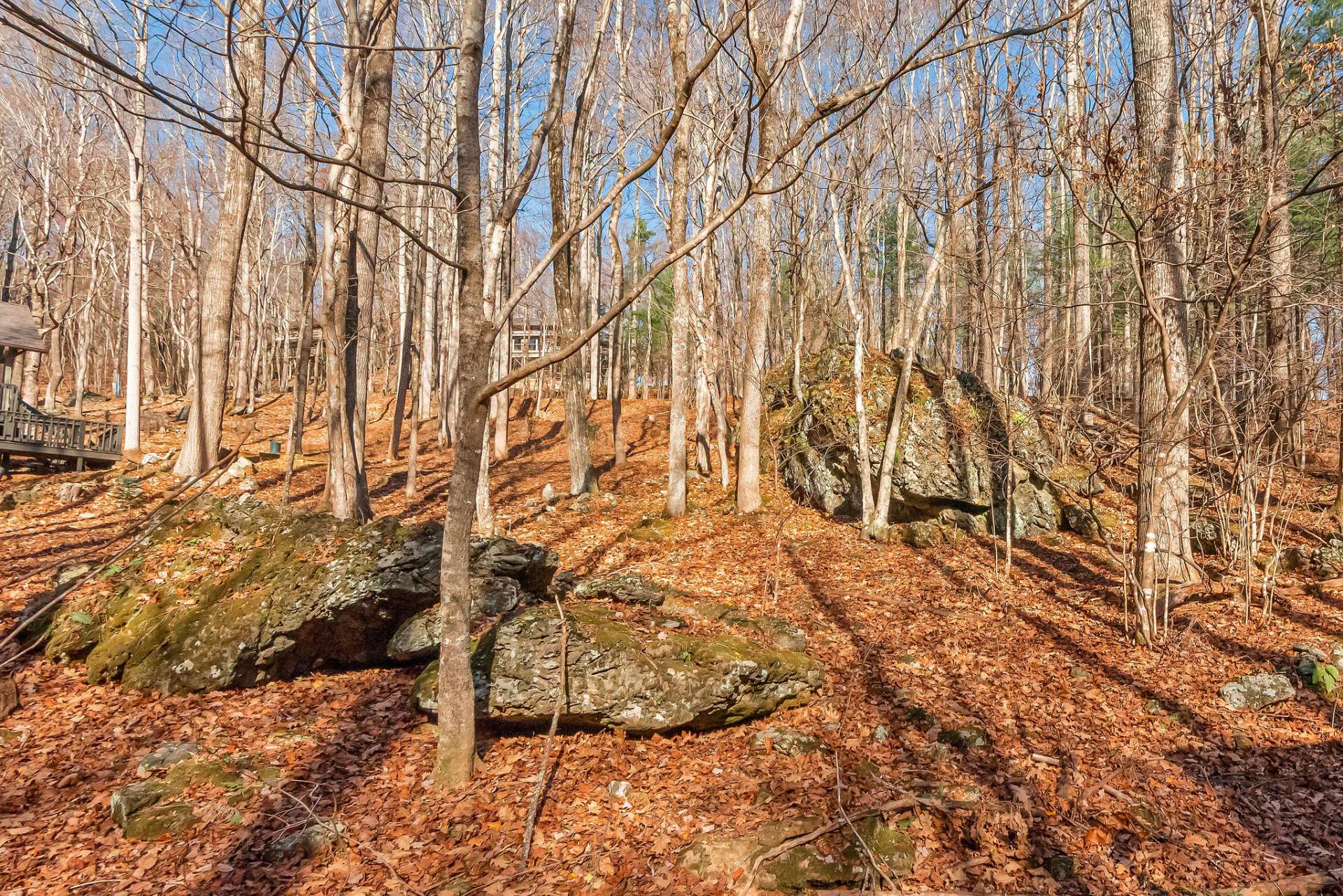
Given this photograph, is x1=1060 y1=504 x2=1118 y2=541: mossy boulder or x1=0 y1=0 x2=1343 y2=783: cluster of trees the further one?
x1=1060 y1=504 x2=1118 y2=541: mossy boulder

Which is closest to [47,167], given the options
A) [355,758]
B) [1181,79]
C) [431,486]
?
[431,486]

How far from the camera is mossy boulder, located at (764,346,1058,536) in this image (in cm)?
1141

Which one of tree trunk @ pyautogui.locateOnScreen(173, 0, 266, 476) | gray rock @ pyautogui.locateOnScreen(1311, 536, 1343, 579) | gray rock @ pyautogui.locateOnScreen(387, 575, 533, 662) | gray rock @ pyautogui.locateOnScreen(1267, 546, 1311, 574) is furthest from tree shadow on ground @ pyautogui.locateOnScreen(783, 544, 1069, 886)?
tree trunk @ pyautogui.locateOnScreen(173, 0, 266, 476)

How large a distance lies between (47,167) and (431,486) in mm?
15682

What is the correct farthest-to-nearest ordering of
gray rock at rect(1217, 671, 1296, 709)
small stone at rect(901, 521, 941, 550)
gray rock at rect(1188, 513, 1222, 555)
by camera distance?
small stone at rect(901, 521, 941, 550)
gray rock at rect(1188, 513, 1222, 555)
gray rock at rect(1217, 671, 1296, 709)

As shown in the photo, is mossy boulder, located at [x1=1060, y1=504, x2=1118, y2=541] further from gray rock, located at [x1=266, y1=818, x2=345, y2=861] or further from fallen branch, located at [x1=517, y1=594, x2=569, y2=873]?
gray rock, located at [x1=266, y1=818, x2=345, y2=861]

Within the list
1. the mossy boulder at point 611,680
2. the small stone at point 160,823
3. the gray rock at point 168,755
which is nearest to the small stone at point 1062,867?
the mossy boulder at point 611,680

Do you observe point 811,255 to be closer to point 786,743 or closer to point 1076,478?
point 1076,478

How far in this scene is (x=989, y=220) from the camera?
41.2ft

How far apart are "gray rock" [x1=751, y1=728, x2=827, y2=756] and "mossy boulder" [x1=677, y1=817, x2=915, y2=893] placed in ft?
2.75

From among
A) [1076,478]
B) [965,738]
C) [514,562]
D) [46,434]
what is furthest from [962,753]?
[46,434]

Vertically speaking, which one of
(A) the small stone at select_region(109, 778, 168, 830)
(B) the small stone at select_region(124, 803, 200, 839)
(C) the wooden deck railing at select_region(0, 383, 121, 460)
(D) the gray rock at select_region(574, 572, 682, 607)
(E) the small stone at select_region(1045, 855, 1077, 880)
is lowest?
(E) the small stone at select_region(1045, 855, 1077, 880)

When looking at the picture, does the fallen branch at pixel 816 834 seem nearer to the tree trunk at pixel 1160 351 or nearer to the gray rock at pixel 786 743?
the gray rock at pixel 786 743

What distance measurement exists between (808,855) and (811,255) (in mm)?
16876
